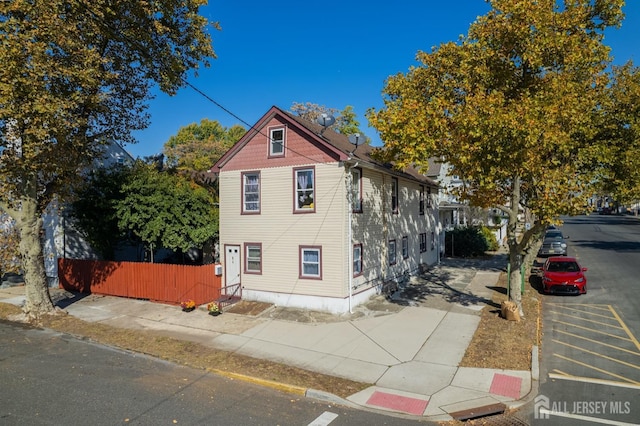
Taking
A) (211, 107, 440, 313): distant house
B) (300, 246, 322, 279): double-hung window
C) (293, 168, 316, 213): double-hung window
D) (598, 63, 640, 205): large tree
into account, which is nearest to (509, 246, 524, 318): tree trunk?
(598, 63, 640, 205): large tree

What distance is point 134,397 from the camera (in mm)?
8477

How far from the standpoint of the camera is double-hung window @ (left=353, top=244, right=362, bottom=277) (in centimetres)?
1650

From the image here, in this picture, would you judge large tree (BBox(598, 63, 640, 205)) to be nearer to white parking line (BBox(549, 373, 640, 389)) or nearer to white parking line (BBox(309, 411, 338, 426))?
white parking line (BBox(549, 373, 640, 389))

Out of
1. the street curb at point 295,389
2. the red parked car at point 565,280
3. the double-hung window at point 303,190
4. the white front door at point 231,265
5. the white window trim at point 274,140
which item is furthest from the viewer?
the red parked car at point 565,280

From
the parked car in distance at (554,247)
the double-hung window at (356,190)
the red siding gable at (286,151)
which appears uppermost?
the red siding gable at (286,151)

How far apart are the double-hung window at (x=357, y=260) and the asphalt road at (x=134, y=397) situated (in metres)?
7.95

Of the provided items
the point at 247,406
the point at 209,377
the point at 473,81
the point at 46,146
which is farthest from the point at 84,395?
the point at 473,81

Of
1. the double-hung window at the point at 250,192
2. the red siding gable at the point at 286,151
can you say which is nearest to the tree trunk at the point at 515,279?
the red siding gable at the point at 286,151

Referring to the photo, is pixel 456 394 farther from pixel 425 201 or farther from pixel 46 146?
pixel 425 201

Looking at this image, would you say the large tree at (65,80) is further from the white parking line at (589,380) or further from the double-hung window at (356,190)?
the white parking line at (589,380)

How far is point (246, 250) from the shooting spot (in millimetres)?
17938

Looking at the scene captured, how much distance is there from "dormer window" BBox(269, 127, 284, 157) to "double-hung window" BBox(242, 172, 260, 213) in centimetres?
131

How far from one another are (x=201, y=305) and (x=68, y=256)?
10.3 meters

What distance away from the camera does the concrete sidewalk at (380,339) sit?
8875mm
